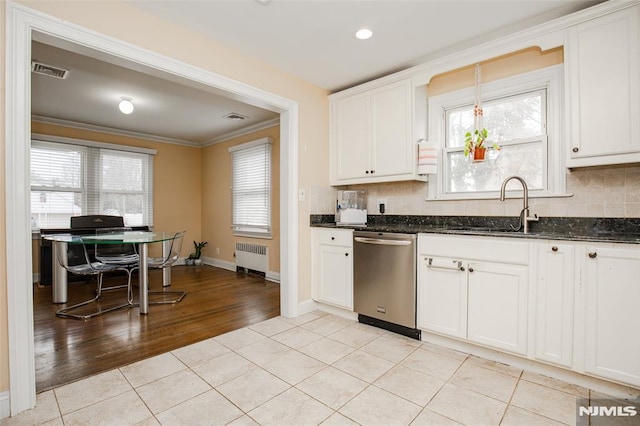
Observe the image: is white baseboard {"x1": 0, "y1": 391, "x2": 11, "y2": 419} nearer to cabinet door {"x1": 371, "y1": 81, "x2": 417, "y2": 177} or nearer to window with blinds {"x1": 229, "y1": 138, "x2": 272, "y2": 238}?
cabinet door {"x1": 371, "y1": 81, "x2": 417, "y2": 177}

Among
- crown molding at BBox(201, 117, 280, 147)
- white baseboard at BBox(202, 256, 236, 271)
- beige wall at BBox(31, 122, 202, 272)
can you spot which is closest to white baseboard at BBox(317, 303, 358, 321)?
white baseboard at BBox(202, 256, 236, 271)

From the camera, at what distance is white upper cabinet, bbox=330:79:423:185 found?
9.72 ft

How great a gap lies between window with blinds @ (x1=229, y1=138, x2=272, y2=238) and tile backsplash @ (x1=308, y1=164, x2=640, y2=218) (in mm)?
2616

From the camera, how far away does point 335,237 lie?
3211 millimetres

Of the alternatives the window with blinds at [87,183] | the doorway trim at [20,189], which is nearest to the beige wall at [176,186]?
the window with blinds at [87,183]

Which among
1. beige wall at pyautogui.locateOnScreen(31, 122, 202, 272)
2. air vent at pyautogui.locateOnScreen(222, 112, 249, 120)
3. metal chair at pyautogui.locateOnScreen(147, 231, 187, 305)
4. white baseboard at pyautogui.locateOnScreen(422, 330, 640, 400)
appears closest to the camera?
white baseboard at pyautogui.locateOnScreen(422, 330, 640, 400)

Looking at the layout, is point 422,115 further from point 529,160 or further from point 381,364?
point 381,364

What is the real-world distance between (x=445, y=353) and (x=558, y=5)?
259 cm

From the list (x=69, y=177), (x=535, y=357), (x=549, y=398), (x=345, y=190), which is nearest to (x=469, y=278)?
(x=535, y=357)

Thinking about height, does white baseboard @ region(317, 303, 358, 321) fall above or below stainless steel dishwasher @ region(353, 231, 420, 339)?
below

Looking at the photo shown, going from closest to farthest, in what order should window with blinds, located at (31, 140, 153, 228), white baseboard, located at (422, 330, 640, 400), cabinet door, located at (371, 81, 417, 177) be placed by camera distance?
1. white baseboard, located at (422, 330, 640, 400)
2. cabinet door, located at (371, 81, 417, 177)
3. window with blinds, located at (31, 140, 153, 228)

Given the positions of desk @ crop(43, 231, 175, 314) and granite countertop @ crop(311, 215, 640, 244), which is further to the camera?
desk @ crop(43, 231, 175, 314)

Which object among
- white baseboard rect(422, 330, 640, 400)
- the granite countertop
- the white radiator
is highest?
the granite countertop

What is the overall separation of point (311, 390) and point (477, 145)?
2.26 m
